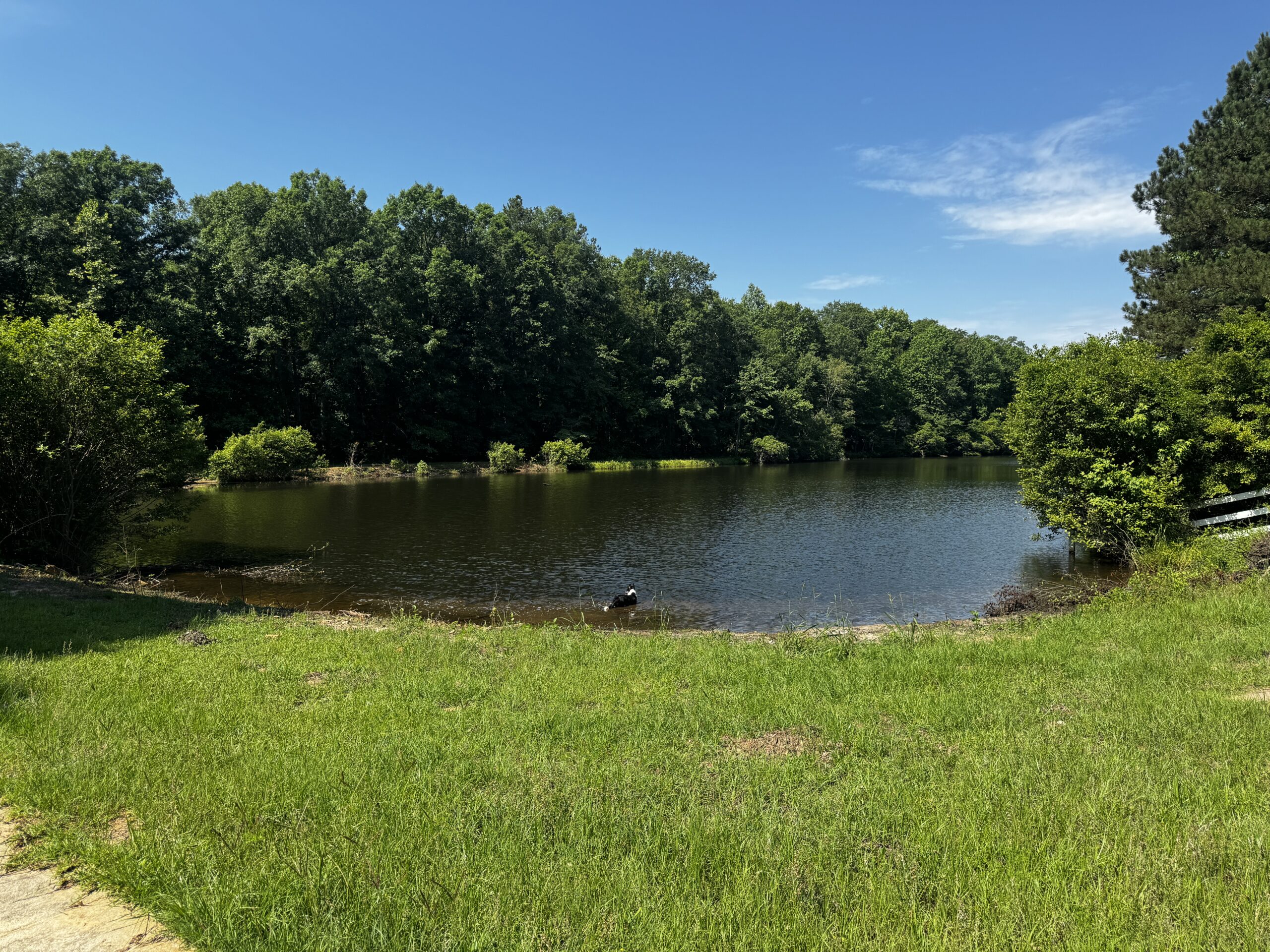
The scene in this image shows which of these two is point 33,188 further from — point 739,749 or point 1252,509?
point 1252,509

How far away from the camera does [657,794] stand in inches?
189

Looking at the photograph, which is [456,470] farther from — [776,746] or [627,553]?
[776,746]

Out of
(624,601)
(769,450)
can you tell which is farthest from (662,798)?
(769,450)

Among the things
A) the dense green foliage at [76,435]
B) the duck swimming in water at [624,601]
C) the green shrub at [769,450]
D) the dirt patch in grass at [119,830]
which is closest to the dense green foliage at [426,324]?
the green shrub at [769,450]

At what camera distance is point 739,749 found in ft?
18.8

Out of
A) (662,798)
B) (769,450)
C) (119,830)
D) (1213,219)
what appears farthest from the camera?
(769,450)

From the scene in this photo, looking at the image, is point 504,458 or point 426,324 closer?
point 504,458

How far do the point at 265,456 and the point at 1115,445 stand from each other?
45.9 meters

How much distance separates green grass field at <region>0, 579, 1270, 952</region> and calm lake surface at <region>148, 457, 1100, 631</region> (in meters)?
7.27

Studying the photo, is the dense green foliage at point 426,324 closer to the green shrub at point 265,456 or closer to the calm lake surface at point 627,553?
the green shrub at point 265,456

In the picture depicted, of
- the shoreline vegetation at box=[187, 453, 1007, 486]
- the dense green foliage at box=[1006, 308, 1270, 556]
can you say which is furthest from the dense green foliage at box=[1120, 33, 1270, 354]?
the shoreline vegetation at box=[187, 453, 1007, 486]

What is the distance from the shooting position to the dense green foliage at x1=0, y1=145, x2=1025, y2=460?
150 feet

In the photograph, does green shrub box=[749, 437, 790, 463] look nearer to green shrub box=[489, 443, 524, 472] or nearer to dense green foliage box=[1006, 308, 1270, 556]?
green shrub box=[489, 443, 524, 472]

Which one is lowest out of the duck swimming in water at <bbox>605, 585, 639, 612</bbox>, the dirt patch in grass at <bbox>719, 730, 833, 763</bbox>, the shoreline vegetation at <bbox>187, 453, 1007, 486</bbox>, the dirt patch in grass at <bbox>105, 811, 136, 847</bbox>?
the duck swimming in water at <bbox>605, 585, 639, 612</bbox>
